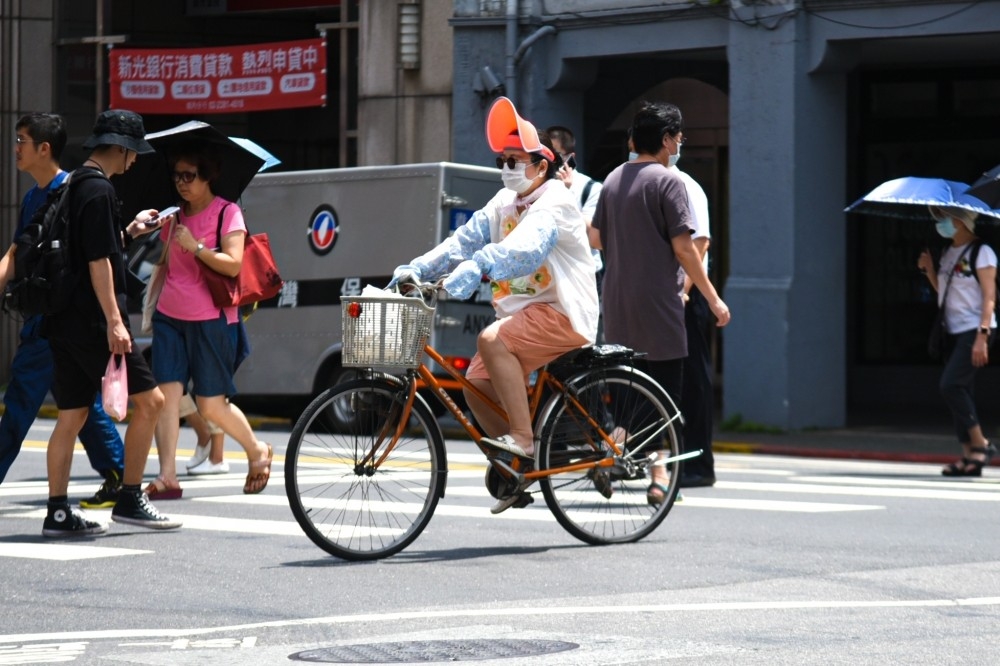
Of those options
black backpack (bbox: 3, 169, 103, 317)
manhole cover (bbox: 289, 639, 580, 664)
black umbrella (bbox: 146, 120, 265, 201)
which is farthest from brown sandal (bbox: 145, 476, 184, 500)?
manhole cover (bbox: 289, 639, 580, 664)

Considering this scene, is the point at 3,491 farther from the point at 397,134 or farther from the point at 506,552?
the point at 397,134

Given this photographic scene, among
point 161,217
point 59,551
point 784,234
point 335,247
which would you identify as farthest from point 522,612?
point 784,234

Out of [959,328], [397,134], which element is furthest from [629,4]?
[959,328]

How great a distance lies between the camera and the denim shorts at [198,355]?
9.98 metres

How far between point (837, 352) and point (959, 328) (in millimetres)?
5906

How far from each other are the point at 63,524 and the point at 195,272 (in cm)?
178

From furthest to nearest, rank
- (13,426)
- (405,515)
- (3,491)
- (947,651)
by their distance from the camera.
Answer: (3,491), (13,426), (405,515), (947,651)

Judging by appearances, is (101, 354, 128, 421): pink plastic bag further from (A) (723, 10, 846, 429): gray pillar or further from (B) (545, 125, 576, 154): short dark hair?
(A) (723, 10, 846, 429): gray pillar

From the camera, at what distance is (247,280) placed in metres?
10.1

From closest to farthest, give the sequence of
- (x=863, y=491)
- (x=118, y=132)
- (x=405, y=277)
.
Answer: (x=405, y=277) → (x=118, y=132) → (x=863, y=491)

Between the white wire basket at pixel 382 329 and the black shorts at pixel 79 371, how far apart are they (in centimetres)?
152

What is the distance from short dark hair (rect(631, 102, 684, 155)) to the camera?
32.0 ft

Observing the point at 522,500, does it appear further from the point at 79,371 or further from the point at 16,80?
the point at 16,80

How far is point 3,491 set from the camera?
36.6 ft
